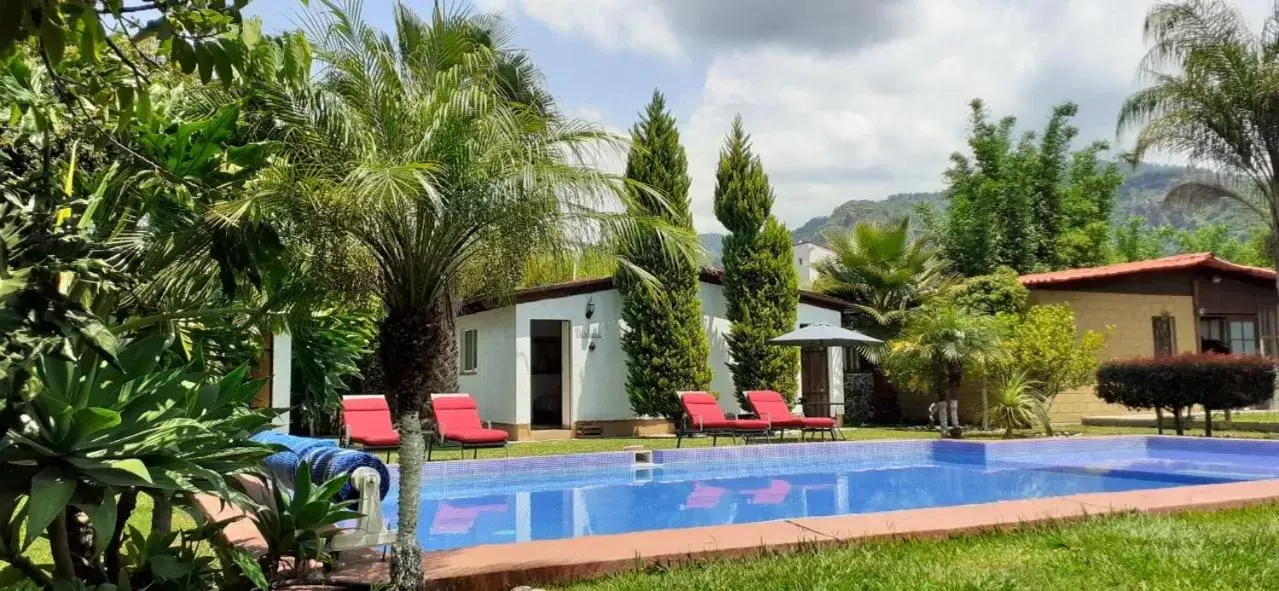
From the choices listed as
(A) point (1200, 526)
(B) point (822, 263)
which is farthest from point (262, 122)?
(B) point (822, 263)

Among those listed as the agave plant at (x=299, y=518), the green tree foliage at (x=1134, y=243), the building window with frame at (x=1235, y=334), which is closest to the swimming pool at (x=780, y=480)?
the agave plant at (x=299, y=518)

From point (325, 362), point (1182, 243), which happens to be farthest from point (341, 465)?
point (1182, 243)

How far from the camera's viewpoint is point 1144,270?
21703mm

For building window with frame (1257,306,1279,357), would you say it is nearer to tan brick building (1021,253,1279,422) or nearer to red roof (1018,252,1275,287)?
tan brick building (1021,253,1279,422)

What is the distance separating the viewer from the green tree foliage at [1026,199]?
1119 inches

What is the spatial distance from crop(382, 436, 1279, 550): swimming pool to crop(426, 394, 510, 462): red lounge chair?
91cm

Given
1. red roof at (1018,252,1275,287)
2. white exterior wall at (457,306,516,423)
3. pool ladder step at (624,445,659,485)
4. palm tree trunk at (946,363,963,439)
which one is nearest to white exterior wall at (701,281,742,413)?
white exterior wall at (457,306,516,423)

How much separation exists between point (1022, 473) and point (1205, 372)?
5.01 m

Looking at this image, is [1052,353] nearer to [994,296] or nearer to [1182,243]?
[994,296]

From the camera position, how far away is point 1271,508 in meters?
6.88

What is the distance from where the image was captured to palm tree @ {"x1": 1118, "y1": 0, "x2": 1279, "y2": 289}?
1789 cm

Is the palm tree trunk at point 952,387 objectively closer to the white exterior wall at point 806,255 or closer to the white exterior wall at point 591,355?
the white exterior wall at point 591,355

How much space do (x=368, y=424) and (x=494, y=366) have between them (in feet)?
20.5

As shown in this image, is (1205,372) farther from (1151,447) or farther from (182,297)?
(182,297)
